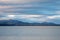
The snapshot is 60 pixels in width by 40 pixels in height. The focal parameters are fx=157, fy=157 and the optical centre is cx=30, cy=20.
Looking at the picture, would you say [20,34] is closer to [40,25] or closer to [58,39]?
[40,25]

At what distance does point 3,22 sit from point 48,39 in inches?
38.4

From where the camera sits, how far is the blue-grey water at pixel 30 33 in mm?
3330

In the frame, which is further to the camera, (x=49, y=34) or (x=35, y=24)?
(x=49, y=34)

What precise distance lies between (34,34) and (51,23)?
2.03ft

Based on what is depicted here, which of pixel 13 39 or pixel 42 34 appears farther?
pixel 42 34

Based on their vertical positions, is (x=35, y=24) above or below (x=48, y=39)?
above

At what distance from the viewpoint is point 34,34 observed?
11.8ft

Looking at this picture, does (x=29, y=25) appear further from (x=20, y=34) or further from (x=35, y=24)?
(x=20, y=34)

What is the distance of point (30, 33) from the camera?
368 centimetres

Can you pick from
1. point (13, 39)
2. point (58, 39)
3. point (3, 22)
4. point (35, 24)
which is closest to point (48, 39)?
point (58, 39)

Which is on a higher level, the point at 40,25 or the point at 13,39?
the point at 40,25

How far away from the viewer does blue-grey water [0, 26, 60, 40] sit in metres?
3.33

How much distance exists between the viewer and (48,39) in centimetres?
322

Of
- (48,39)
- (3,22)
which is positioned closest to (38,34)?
(48,39)
